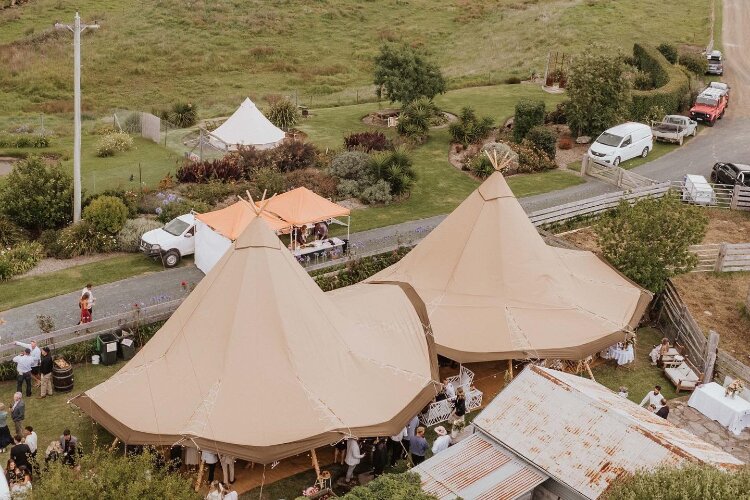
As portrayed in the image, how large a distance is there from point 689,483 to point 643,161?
27.5 meters

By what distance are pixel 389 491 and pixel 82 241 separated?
1652 cm

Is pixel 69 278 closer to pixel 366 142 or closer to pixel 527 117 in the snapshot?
pixel 366 142

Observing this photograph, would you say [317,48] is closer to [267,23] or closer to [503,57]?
[267,23]

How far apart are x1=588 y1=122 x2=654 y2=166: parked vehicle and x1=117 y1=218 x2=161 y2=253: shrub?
19.5 metres

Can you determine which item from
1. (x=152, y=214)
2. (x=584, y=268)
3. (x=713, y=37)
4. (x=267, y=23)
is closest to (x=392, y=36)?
(x=267, y=23)

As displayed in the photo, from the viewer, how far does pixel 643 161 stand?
35.5 meters

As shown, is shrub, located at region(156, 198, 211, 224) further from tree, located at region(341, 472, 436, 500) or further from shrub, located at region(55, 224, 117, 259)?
tree, located at region(341, 472, 436, 500)

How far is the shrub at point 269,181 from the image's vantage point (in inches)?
1149

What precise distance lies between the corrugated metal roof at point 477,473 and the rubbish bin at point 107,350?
29.8 feet

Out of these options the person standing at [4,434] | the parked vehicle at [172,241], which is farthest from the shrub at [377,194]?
the person standing at [4,434]

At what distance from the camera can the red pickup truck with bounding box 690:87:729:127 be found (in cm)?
4091

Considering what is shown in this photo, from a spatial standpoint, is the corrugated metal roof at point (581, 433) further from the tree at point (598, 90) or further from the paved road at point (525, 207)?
the tree at point (598, 90)

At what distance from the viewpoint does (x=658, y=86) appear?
43.2 meters

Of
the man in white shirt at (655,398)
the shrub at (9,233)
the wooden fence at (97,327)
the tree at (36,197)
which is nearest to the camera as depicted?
the man in white shirt at (655,398)
